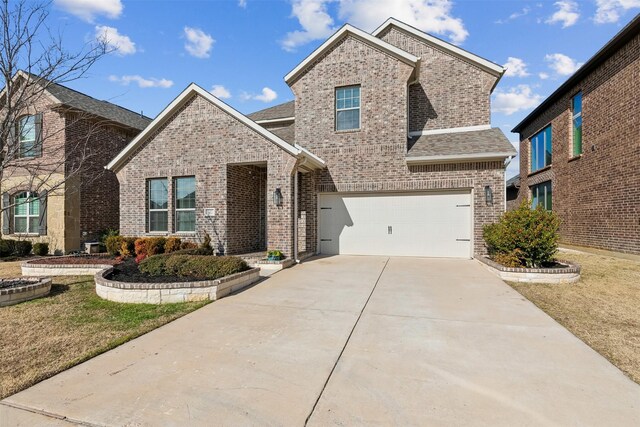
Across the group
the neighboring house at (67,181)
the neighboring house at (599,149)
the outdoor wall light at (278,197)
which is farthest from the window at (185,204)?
the neighboring house at (599,149)

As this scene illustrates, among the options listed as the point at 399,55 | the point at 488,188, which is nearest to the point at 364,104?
the point at 399,55

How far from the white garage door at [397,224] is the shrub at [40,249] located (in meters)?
11.0

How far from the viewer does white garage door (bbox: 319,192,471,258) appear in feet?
34.8

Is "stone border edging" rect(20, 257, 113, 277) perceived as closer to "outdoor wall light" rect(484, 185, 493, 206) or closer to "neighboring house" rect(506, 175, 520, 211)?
"outdoor wall light" rect(484, 185, 493, 206)

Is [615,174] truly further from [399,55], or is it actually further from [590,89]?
[399,55]

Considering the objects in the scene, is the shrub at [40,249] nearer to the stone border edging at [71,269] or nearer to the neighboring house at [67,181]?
the neighboring house at [67,181]

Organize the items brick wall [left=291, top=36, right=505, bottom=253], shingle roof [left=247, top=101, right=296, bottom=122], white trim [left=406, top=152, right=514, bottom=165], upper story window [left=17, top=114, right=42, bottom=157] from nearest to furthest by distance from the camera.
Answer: upper story window [left=17, top=114, right=42, bottom=157] < white trim [left=406, top=152, right=514, bottom=165] < brick wall [left=291, top=36, right=505, bottom=253] < shingle roof [left=247, top=101, right=296, bottom=122]

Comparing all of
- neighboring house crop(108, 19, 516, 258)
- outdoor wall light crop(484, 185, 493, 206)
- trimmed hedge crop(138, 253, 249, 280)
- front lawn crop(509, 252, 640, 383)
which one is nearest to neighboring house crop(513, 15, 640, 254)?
front lawn crop(509, 252, 640, 383)

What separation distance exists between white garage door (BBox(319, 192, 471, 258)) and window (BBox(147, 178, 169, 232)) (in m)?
5.63

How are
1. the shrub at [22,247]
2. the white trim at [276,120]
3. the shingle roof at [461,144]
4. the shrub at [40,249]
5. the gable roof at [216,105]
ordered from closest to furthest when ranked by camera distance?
1. the gable roof at [216,105]
2. the shingle roof at [461,144]
3. the shrub at [40,249]
4. the shrub at [22,247]
5. the white trim at [276,120]

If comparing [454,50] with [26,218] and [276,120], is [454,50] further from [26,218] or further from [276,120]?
[26,218]

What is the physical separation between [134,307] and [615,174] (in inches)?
587

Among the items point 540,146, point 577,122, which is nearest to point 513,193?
point 540,146

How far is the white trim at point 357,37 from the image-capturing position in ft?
35.1
